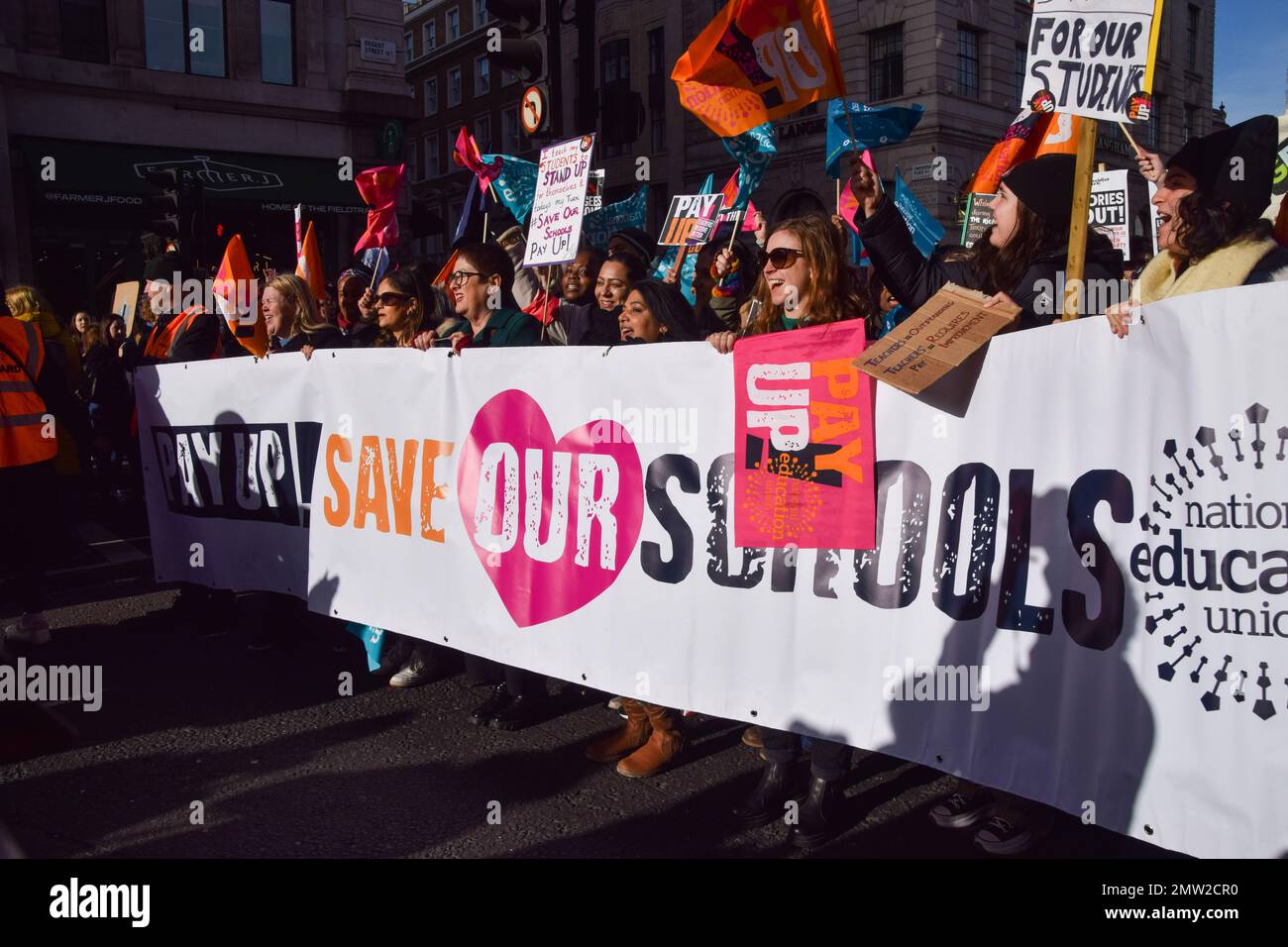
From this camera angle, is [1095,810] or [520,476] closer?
[1095,810]

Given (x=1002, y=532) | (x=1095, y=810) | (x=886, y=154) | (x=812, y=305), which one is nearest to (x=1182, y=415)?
(x=1002, y=532)

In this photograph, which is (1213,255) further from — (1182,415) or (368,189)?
(368,189)

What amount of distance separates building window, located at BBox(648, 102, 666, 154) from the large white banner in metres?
29.4

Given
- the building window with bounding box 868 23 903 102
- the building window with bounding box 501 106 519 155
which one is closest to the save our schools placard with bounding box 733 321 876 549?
the building window with bounding box 868 23 903 102

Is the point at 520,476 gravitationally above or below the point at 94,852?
above

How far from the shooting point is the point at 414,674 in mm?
5234

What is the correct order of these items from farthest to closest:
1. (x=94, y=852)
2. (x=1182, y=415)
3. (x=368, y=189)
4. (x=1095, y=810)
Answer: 1. (x=368, y=189)
2. (x=94, y=852)
3. (x=1095, y=810)
4. (x=1182, y=415)

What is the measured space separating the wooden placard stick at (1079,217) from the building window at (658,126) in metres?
30.7

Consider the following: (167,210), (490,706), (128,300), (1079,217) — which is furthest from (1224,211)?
(167,210)

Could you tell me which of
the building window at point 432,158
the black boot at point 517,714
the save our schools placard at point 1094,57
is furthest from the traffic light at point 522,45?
the building window at point 432,158

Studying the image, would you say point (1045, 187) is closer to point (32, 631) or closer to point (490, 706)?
point (490, 706)

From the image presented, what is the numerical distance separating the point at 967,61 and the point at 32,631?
2669 cm

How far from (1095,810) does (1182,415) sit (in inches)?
42.1

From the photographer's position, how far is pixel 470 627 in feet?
14.7
